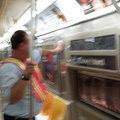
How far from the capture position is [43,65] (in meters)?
4.14

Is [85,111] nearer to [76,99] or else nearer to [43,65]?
[76,99]

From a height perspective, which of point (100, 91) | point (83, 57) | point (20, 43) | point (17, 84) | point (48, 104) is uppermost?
point (20, 43)

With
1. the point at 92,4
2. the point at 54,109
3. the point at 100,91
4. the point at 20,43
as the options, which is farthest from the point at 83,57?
the point at 54,109

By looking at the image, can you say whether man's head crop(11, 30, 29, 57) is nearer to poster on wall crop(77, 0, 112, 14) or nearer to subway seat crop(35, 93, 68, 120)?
poster on wall crop(77, 0, 112, 14)

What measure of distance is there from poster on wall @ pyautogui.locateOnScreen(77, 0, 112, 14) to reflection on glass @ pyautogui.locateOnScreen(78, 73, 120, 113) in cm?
74

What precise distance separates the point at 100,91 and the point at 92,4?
958mm

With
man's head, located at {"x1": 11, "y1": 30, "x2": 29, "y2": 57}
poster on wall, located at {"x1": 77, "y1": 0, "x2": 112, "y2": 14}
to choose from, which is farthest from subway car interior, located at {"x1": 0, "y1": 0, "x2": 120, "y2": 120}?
man's head, located at {"x1": 11, "y1": 30, "x2": 29, "y2": 57}

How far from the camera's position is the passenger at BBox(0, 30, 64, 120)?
7.00ft

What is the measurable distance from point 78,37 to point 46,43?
1.33 m

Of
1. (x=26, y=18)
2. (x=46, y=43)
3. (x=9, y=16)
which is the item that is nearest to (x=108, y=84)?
(x=46, y=43)

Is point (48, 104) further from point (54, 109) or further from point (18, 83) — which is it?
point (18, 83)

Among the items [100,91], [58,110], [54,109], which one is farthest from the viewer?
[54,109]

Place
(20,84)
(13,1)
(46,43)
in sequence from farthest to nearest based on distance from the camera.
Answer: (46,43)
(13,1)
(20,84)

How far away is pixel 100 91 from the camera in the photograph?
94.7 inches
